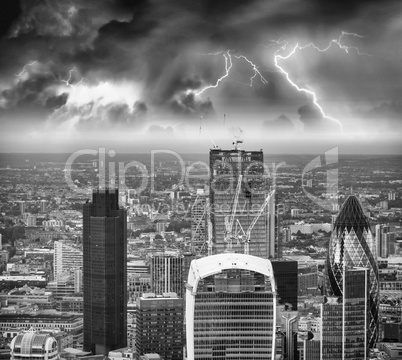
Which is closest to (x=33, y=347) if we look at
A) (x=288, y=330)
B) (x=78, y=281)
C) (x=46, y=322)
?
(x=46, y=322)

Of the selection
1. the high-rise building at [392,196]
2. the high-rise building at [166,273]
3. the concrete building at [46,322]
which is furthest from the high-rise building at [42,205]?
the high-rise building at [392,196]

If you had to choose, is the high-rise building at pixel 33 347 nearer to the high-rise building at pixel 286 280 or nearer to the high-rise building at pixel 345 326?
the high-rise building at pixel 286 280

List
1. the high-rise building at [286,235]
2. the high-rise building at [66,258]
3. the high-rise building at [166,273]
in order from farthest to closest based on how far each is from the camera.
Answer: the high-rise building at [66,258] < the high-rise building at [286,235] < the high-rise building at [166,273]

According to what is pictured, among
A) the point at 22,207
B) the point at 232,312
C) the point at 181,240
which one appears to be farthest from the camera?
the point at 22,207

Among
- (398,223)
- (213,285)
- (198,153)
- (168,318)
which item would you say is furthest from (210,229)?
(213,285)

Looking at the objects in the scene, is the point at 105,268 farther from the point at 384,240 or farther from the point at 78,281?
the point at 384,240

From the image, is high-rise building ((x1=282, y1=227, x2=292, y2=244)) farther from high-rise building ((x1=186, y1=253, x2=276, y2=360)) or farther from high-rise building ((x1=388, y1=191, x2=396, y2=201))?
high-rise building ((x1=186, y1=253, x2=276, y2=360))

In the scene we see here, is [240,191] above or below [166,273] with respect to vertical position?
above

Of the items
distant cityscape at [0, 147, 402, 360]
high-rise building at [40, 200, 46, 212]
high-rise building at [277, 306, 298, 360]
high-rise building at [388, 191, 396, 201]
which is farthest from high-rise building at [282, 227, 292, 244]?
high-rise building at [40, 200, 46, 212]
